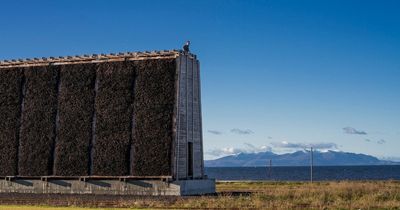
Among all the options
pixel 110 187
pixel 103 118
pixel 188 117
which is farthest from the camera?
pixel 103 118

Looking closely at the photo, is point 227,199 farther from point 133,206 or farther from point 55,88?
point 55,88

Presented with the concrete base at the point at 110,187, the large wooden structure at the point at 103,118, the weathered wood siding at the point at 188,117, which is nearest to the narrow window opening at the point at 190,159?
Answer: the large wooden structure at the point at 103,118

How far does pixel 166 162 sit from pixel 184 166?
1633 millimetres

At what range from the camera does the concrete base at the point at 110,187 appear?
3731 centimetres

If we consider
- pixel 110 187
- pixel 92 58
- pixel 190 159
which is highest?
pixel 92 58

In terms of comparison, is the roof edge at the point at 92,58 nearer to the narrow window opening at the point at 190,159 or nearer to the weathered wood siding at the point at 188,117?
the weathered wood siding at the point at 188,117

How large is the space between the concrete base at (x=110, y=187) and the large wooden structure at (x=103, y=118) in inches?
A: 16.9

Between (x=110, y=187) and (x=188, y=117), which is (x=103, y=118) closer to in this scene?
(x=110, y=187)

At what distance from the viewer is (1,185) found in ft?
140

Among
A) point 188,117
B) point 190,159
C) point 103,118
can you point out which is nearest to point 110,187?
point 103,118

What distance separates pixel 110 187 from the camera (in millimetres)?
38812

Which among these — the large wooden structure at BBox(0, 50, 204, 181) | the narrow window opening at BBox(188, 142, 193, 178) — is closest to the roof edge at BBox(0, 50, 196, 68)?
the large wooden structure at BBox(0, 50, 204, 181)

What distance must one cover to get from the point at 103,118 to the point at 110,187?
15.7 ft

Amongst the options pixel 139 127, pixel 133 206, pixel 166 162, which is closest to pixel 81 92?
pixel 139 127
